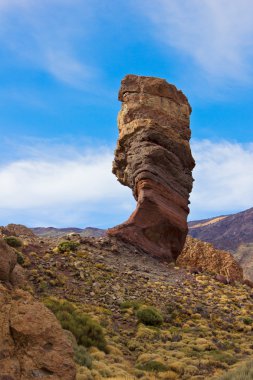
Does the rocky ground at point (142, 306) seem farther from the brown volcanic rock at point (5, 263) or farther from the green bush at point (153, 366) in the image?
the brown volcanic rock at point (5, 263)

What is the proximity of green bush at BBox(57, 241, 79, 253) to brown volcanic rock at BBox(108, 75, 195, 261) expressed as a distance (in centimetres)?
398

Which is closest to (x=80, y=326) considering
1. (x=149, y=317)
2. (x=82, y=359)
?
(x=82, y=359)

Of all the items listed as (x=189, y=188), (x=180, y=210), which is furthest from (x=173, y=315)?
A: (x=189, y=188)

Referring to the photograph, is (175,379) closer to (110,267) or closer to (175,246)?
(110,267)

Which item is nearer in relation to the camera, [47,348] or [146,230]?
[47,348]

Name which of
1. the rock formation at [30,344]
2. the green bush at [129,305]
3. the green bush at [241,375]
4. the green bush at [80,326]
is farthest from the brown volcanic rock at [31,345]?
the green bush at [129,305]

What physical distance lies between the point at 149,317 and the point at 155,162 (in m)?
16.4

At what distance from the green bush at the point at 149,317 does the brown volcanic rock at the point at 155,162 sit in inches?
439

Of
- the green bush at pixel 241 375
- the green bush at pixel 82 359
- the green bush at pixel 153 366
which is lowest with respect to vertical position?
the green bush at pixel 153 366

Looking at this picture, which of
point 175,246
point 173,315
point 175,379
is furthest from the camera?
point 175,246

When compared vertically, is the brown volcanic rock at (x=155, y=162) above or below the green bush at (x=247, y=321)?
above

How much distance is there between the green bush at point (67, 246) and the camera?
28.1m

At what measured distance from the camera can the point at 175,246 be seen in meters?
34.7

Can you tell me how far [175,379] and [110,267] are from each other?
1383cm
